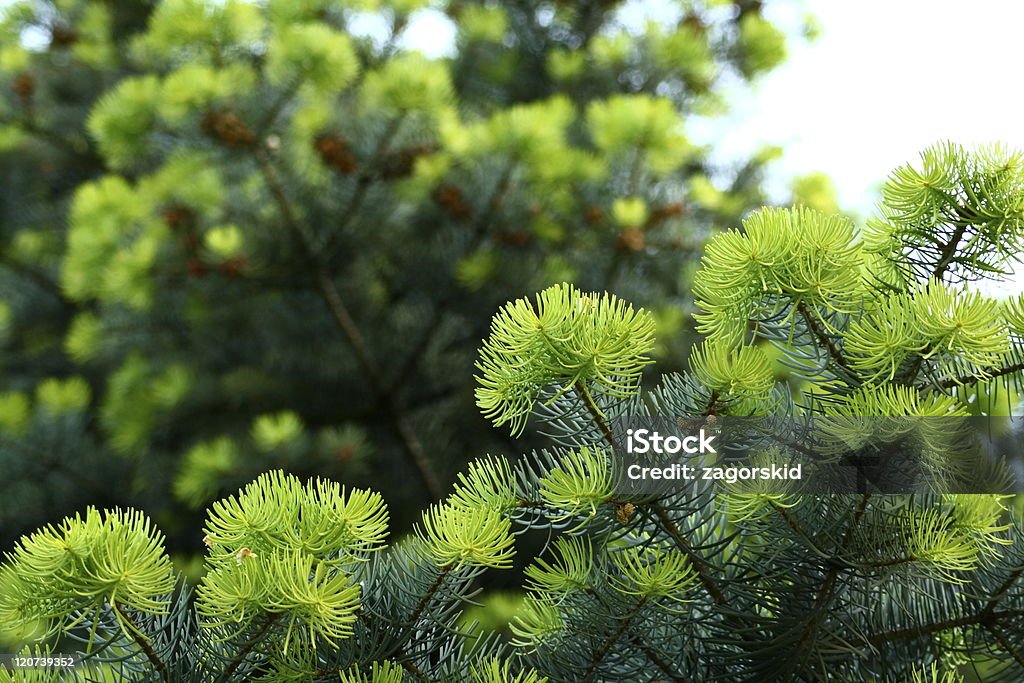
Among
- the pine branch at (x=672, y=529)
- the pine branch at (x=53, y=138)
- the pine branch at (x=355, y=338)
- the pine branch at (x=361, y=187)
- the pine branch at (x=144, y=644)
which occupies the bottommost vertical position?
the pine branch at (x=144, y=644)

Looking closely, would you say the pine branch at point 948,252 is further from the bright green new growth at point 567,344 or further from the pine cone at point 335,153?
the pine cone at point 335,153

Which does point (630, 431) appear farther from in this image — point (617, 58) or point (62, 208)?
point (62, 208)

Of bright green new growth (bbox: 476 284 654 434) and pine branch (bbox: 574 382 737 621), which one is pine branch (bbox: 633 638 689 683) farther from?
bright green new growth (bbox: 476 284 654 434)

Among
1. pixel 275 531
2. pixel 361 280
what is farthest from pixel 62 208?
pixel 275 531

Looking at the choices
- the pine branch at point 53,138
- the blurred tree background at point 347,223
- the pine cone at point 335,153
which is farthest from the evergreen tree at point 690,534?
the pine branch at point 53,138

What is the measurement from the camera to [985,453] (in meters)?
0.49

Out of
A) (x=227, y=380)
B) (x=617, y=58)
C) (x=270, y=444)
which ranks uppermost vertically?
(x=617, y=58)

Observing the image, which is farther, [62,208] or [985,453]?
[62,208]

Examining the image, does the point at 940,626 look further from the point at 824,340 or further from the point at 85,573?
the point at 85,573

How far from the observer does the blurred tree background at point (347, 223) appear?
4.78 ft

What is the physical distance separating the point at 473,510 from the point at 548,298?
120mm

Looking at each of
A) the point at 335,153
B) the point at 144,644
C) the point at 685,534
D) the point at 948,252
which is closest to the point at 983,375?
the point at 948,252

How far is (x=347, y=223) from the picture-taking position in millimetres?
1559
